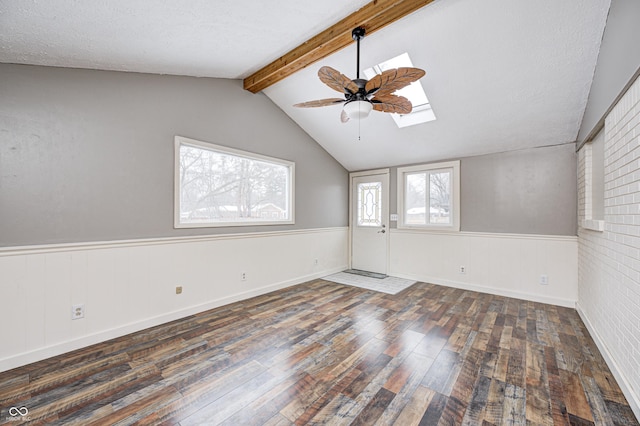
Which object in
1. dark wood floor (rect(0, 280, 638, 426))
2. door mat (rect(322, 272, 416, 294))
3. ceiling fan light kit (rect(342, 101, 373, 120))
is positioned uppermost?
ceiling fan light kit (rect(342, 101, 373, 120))

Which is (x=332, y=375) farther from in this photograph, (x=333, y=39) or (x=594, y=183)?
(x=594, y=183)

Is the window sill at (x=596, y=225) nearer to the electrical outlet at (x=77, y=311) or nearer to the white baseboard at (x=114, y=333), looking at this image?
the white baseboard at (x=114, y=333)

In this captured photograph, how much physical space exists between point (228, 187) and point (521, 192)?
422 cm

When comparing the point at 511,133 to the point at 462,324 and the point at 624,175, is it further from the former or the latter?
the point at 462,324

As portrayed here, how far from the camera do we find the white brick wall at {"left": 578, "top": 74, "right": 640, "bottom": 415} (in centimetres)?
176

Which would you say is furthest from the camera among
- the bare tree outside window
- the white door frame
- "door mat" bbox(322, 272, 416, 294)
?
the white door frame

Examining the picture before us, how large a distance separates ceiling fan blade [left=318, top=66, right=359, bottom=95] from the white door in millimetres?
3210

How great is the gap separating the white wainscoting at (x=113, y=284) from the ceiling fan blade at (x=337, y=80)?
2.37 metres

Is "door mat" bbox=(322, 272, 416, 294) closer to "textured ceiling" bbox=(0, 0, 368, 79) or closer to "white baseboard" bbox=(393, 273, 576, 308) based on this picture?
"white baseboard" bbox=(393, 273, 576, 308)

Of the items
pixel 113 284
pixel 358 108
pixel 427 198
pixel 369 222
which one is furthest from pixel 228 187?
pixel 427 198

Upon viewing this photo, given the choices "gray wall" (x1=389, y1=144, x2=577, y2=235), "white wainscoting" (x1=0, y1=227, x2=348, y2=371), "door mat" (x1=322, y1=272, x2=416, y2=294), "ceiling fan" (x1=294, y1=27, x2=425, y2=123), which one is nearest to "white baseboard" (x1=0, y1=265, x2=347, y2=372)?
"white wainscoting" (x1=0, y1=227, x2=348, y2=371)

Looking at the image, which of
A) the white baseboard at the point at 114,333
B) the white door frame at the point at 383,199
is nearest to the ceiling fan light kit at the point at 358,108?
the white baseboard at the point at 114,333

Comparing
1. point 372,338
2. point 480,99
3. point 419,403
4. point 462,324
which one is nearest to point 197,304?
point 372,338

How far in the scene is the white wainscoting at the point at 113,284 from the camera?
2223mm
